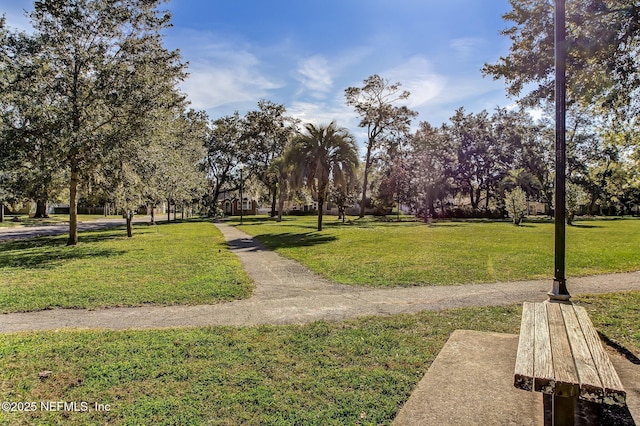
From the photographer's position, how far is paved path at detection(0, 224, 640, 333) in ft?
A: 18.2

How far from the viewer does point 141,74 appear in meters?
14.5

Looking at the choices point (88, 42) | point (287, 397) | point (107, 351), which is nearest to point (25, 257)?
point (88, 42)

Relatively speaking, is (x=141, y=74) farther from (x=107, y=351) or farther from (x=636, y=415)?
(x=636, y=415)

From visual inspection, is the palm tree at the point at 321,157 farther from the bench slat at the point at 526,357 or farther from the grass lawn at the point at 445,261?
the bench slat at the point at 526,357

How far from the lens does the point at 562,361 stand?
2.65m

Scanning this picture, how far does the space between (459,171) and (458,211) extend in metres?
5.37

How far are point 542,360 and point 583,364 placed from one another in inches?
9.6

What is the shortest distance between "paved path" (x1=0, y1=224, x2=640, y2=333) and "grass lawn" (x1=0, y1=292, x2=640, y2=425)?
54cm

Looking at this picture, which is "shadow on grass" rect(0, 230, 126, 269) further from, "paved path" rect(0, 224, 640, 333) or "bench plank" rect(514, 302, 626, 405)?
"bench plank" rect(514, 302, 626, 405)

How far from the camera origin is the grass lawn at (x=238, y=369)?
298 cm

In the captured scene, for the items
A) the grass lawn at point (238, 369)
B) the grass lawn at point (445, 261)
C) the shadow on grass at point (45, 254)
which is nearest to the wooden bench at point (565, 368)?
the grass lawn at point (238, 369)

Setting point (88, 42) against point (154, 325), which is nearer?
point (154, 325)

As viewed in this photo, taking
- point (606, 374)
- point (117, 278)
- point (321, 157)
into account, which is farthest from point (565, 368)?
point (321, 157)

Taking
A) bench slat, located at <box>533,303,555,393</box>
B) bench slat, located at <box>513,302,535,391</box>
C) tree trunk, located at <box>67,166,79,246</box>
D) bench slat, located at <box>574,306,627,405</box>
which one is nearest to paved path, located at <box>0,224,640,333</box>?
bench slat, located at <box>513,302,535,391</box>
